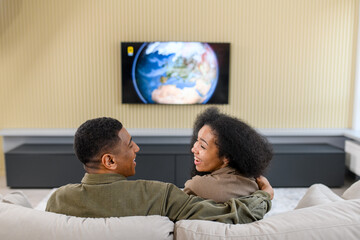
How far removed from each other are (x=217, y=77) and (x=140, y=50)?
3.28ft

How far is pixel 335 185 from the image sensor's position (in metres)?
4.08

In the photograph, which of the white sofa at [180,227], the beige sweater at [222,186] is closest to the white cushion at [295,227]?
the white sofa at [180,227]

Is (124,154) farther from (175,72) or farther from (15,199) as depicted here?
(175,72)

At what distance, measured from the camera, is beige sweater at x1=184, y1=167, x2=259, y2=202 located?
1.34m

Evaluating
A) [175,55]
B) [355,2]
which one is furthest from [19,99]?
[355,2]

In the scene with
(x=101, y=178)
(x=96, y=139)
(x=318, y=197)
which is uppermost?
(x=96, y=139)

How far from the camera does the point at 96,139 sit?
4.13 feet

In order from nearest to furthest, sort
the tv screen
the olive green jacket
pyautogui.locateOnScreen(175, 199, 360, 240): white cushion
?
1. pyautogui.locateOnScreen(175, 199, 360, 240): white cushion
2. the olive green jacket
3. the tv screen

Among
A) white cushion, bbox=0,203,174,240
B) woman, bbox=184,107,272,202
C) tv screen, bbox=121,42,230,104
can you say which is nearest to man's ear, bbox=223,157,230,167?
woman, bbox=184,107,272,202

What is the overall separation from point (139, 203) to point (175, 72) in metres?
3.21

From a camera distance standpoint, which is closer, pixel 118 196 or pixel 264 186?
pixel 118 196

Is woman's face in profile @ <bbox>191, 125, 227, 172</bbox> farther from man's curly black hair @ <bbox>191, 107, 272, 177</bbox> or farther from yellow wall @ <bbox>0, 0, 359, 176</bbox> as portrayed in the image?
yellow wall @ <bbox>0, 0, 359, 176</bbox>

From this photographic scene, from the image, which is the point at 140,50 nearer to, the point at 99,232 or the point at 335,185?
the point at 335,185

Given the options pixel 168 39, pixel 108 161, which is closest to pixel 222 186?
pixel 108 161
